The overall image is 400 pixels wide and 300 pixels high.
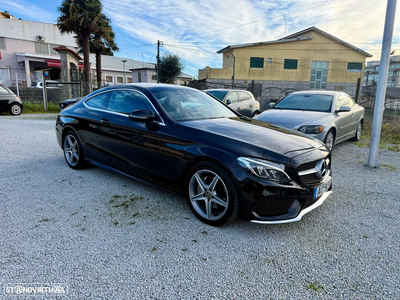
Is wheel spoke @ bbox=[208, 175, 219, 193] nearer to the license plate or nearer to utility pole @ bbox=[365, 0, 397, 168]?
the license plate

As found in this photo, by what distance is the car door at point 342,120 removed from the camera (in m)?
5.95

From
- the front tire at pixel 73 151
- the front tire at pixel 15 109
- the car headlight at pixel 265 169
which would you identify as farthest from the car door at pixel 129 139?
the front tire at pixel 15 109

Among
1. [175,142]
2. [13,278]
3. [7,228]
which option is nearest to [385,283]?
[175,142]

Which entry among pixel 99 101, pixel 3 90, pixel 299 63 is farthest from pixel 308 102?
pixel 299 63

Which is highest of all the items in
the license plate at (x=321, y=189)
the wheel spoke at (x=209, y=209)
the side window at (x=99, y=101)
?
the side window at (x=99, y=101)

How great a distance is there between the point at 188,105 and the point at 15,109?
12.7m

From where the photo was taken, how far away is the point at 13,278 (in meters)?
1.94

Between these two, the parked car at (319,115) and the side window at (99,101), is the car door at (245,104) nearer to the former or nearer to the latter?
the parked car at (319,115)

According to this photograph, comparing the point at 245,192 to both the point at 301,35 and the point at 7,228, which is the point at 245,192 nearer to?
the point at 7,228

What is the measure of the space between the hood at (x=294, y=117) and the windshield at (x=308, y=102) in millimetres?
305

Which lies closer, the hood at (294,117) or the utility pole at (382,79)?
the utility pole at (382,79)

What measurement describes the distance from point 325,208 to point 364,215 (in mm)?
419

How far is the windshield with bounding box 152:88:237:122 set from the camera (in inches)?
131

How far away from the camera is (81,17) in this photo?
18.5 meters
